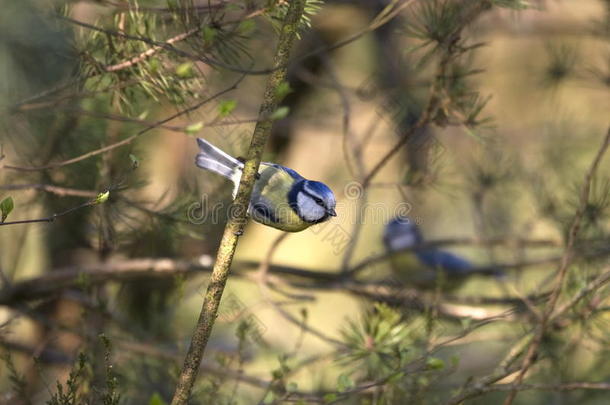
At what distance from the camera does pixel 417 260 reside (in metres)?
3.37

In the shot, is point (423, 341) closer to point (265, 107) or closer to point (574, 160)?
point (265, 107)

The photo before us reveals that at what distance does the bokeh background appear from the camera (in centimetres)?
128

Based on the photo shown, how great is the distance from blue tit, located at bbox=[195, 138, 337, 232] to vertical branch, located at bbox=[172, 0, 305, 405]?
38 centimetres

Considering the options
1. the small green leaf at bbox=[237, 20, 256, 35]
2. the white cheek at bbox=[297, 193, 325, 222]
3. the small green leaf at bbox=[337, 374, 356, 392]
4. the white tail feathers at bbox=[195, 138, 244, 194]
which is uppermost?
the small green leaf at bbox=[237, 20, 256, 35]

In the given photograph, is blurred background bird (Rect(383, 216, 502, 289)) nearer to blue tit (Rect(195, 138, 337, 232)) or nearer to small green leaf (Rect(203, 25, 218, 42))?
blue tit (Rect(195, 138, 337, 232))

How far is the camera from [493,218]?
3037mm

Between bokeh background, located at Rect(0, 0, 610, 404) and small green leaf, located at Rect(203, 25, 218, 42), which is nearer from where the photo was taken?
small green leaf, located at Rect(203, 25, 218, 42)

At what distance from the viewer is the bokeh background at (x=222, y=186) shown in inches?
50.3

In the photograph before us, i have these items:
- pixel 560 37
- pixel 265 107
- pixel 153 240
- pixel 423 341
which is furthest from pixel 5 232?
pixel 560 37

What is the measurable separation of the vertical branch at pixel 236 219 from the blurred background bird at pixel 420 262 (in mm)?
1171

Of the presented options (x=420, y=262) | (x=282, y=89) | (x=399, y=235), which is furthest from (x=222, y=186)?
(x=399, y=235)

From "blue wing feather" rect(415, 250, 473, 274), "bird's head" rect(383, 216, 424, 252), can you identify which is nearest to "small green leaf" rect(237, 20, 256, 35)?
"blue wing feather" rect(415, 250, 473, 274)

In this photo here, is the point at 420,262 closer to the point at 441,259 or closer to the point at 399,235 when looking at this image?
the point at 441,259

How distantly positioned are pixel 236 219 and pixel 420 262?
2.40 metres
